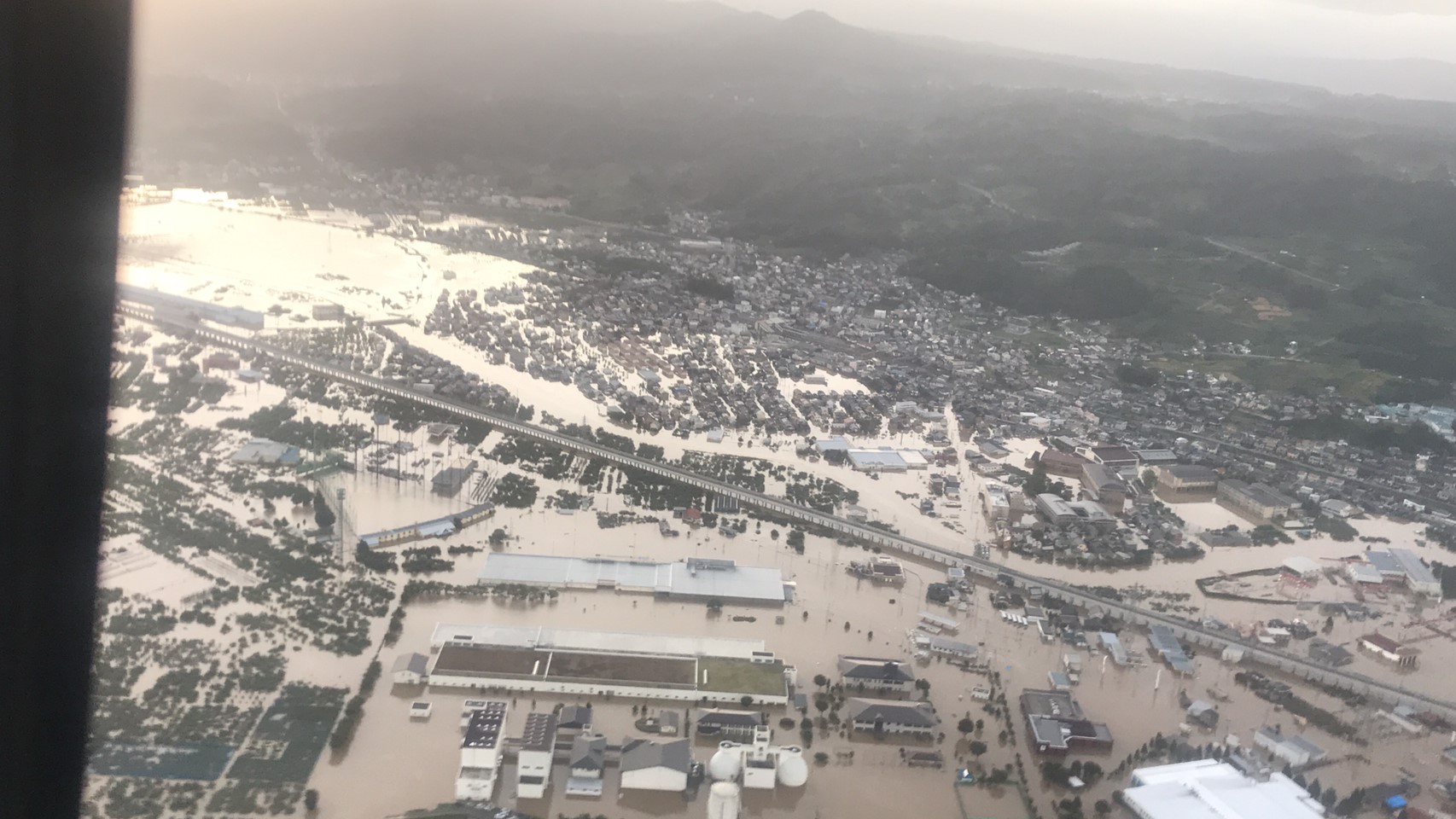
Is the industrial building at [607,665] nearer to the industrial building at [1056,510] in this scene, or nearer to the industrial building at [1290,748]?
the industrial building at [1290,748]

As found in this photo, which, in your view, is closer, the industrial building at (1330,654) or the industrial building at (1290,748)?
the industrial building at (1290,748)

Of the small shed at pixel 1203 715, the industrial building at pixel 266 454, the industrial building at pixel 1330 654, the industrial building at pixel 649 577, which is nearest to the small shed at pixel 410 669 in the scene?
the industrial building at pixel 649 577

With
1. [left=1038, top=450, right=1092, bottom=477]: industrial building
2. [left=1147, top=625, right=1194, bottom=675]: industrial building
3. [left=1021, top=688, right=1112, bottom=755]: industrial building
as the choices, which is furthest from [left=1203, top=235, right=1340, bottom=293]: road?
[left=1021, top=688, right=1112, bottom=755]: industrial building

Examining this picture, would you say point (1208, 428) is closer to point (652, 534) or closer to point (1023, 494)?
point (1023, 494)

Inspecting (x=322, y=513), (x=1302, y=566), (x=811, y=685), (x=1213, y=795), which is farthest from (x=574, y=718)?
(x=1302, y=566)

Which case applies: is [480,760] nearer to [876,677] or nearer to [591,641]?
[591,641]

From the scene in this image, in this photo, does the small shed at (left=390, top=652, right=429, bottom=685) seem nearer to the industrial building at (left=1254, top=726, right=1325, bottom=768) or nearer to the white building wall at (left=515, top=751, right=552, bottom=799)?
the white building wall at (left=515, top=751, right=552, bottom=799)

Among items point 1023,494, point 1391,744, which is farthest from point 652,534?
point 1391,744
